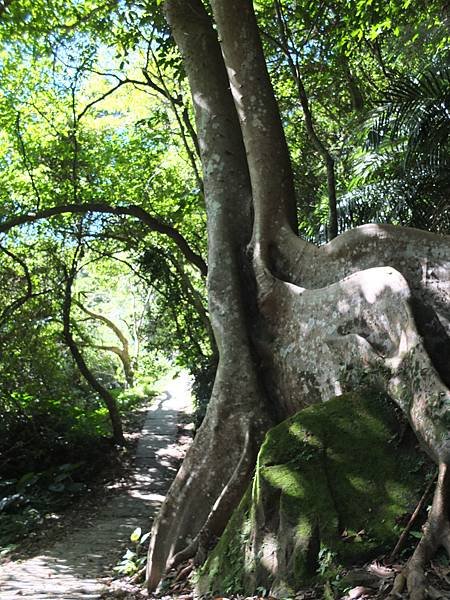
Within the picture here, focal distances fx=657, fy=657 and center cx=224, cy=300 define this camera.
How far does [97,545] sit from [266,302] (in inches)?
158

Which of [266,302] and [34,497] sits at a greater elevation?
[266,302]

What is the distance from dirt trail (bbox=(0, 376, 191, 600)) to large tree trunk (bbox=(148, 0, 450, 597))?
3.85 ft

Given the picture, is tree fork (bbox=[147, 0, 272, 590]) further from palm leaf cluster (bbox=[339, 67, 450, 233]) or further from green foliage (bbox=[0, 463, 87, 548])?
green foliage (bbox=[0, 463, 87, 548])

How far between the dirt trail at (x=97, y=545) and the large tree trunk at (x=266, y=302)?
1174 millimetres

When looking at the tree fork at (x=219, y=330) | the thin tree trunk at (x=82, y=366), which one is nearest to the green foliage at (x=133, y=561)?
the tree fork at (x=219, y=330)

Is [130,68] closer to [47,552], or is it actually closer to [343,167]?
[343,167]

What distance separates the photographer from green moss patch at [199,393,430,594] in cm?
401

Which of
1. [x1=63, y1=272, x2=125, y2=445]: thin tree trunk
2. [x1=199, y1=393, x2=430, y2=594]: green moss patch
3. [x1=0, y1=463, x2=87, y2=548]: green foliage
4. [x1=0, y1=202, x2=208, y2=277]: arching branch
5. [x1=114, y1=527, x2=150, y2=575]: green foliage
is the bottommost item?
[x1=114, y1=527, x2=150, y2=575]: green foliage

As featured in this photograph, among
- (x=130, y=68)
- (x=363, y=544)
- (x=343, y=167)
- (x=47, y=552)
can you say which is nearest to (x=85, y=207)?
(x=47, y=552)

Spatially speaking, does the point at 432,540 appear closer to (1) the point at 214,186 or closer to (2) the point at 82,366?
(1) the point at 214,186

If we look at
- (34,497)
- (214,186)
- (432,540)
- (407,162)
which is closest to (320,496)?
(432,540)

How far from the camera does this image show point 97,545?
8.11m

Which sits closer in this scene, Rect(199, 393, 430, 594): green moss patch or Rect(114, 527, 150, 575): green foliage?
Rect(199, 393, 430, 594): green moss patch

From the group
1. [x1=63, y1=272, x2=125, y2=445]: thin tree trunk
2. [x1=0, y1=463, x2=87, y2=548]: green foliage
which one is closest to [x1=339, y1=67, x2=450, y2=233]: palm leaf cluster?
[x1=63, y1=272, x2=125, y2=445]: thin tree trunk
